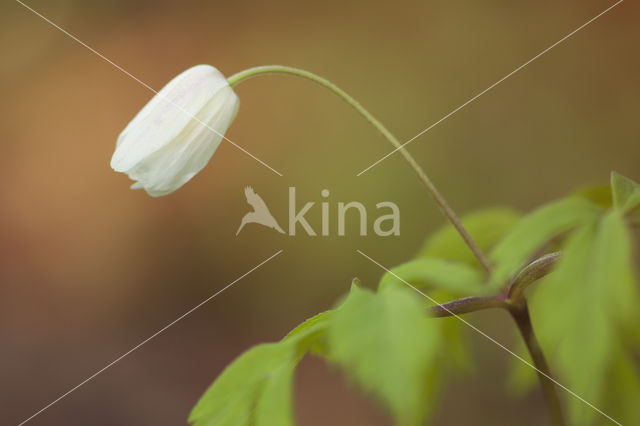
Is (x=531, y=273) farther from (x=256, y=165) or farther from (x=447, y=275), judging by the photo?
(x=256, y=165)

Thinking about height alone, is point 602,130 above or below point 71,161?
below

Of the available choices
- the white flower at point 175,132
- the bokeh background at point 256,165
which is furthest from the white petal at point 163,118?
the bokeh background at point 256,165

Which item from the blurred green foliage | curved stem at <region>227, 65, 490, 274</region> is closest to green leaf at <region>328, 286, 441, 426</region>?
the blurred green foliage

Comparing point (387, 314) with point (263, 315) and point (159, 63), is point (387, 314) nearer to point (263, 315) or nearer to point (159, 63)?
point (263, 315)

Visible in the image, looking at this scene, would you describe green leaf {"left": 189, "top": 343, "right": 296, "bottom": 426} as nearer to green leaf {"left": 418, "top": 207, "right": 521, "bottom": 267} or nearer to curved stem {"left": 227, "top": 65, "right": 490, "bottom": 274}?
curved stem {"left": 227, "top": 65, "right": 490, "bottom": 274}

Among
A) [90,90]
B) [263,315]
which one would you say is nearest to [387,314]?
[263,315]

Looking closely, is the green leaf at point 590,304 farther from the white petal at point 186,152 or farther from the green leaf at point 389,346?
the white petal at point 186,152

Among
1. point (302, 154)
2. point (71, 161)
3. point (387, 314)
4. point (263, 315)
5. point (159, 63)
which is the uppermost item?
point (159, 63)
